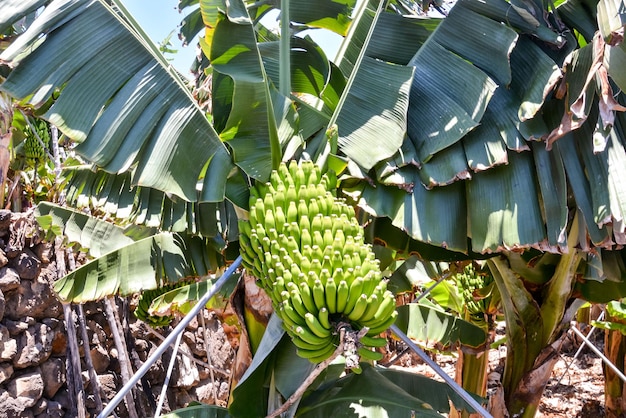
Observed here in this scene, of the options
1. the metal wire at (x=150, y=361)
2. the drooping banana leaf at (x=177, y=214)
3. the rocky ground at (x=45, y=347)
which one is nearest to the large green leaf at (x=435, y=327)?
the rocky ground at (x=45, y=347)

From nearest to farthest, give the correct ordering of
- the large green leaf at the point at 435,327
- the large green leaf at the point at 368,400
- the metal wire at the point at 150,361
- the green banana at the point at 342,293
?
the green banana at the point at 342,293, the metal wire at the point at 150,361, the large green leaf at the point at 368,400, the large green leaf at the point at 435,327

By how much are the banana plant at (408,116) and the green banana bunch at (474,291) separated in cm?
148

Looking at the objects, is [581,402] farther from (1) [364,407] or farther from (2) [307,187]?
(2) [307,187]

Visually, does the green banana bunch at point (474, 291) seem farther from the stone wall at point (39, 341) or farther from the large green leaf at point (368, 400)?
the stone wall at point (39, 341)

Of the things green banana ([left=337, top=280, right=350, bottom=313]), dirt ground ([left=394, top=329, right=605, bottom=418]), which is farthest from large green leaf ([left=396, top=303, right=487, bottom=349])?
dirt ground ([left=394, top=329, right=605, bottom=418])

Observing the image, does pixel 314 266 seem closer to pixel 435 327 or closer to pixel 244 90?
pixel 244 90

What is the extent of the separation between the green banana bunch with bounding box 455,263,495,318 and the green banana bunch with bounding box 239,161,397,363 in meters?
2.23

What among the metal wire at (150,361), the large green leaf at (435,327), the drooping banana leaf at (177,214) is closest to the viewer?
the metal wire at (150,361)

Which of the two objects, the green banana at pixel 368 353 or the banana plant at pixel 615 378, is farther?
the banana plant at pixel 615 378

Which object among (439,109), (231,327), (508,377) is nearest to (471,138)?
(439,109)

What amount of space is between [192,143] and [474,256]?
1189 millimetres

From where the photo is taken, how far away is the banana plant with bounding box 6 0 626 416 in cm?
160

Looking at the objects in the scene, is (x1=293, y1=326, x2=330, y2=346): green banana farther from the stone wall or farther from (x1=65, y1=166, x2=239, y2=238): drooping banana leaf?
the stone wall

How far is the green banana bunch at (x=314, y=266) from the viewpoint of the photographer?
137 cm
